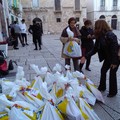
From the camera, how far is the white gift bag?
484 centimetres

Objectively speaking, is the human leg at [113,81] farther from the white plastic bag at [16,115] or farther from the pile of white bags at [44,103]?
the white plastic bag at [16,115]

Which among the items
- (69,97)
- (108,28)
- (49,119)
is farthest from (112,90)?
(49,119)

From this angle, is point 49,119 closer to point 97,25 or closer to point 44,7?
point 97,25

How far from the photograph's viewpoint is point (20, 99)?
102 inches

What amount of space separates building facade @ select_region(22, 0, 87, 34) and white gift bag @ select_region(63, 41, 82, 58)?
1165 inches

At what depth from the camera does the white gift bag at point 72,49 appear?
484cm

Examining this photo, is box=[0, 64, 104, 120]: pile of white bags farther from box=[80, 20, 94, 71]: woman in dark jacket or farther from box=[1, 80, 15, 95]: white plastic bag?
box=[80, 20, 94, 71]: woman in dark jacket

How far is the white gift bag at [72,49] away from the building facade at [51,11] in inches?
1165

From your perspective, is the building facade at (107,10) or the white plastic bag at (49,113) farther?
the building facade at (107,10)

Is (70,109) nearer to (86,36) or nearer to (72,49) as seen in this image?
(72,49)

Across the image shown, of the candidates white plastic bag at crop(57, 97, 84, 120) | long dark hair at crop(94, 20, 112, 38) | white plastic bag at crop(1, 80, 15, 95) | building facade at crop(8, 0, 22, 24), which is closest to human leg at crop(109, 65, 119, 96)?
long dark hair at crop(94, 20, 112, 38)

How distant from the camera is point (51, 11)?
34.5 m

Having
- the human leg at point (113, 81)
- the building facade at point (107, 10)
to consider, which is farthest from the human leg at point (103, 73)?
the building facade at point (107, 10)

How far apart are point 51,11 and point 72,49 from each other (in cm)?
3079
